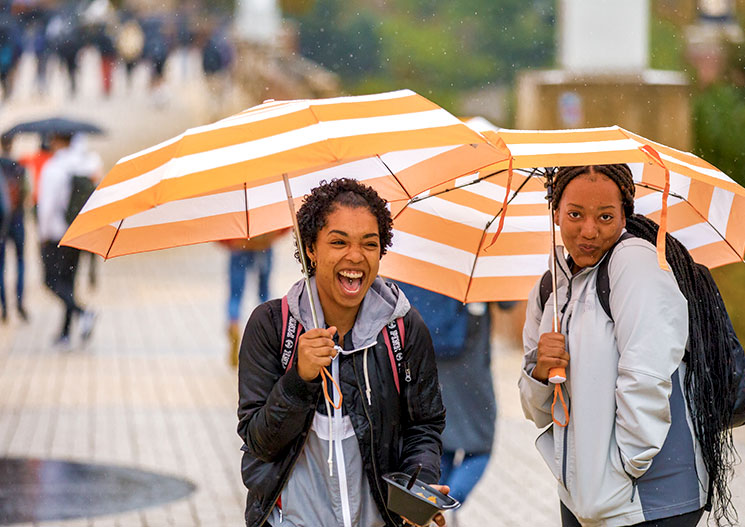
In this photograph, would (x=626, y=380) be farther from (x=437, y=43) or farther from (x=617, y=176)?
(x=437, y=43)

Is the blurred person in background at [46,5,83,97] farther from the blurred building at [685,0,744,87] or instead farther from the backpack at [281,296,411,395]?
the backpack at [281,296,411,395]

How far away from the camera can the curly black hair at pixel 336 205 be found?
11.3 feet

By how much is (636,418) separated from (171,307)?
13.9 metres

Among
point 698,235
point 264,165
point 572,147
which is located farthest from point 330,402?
point 698,235

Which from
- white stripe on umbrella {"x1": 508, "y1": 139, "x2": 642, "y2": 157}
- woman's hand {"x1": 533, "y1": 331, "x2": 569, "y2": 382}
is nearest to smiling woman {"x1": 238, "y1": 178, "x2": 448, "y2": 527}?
woman's hand {"x1": 533, "y1": 331, "x2": 569, "y2": 382}

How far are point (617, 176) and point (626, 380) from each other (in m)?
0.61

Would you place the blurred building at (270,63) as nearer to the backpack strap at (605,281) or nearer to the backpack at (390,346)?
the backpack strap at (605,281)

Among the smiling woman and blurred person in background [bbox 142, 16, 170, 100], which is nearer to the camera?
the smiling woman

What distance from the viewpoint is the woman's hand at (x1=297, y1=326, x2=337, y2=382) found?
327cm

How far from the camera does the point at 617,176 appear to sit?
3684 millimetres

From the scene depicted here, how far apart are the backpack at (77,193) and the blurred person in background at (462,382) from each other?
782 cm

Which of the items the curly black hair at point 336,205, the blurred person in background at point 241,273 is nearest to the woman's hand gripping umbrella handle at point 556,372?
the curly black hair at point 336,205

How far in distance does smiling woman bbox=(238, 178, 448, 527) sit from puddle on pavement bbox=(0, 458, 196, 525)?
155 inches

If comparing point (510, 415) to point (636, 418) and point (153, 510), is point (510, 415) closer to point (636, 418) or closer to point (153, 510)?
point (153, 510)
